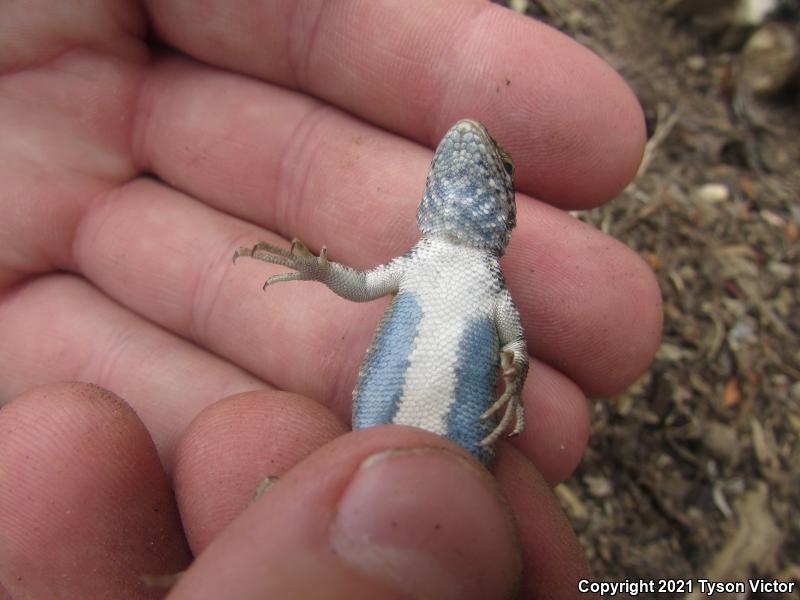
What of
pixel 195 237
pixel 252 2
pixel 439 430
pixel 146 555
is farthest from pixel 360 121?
pixel 146 555

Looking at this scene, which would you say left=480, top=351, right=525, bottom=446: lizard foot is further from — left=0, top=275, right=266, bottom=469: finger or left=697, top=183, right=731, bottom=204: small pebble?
left=697, top=183, right=731, bottom=204: small pebble

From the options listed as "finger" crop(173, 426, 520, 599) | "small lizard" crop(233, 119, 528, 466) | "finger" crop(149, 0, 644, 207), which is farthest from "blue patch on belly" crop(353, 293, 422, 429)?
"finger" crop(149, 0, 644, 207)

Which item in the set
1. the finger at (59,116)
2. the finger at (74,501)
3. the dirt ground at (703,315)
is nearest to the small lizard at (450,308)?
the finger at (74,501)

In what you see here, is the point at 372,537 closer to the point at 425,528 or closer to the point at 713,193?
the point at 425,528

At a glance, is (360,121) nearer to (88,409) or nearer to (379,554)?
(88,409)

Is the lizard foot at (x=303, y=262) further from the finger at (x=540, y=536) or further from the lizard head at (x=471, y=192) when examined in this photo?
the finger at (x=540, y=536)
